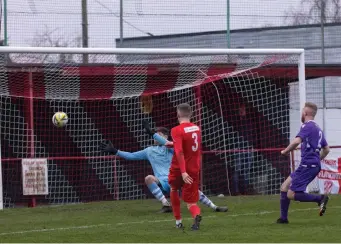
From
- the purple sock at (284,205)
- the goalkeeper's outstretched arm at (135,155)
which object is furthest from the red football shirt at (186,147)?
the goalkeeper's outstretched arm at (135,155)

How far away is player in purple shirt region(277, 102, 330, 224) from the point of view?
Answer: 12.9 metres

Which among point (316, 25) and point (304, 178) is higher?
point (316, 25)

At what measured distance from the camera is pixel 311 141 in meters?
12.9

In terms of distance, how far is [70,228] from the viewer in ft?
42.7

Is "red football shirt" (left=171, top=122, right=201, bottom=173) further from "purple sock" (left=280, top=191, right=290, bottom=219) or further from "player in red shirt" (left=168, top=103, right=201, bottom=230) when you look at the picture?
"purple sock" (left=280, top=191, right=290, bottom=219)

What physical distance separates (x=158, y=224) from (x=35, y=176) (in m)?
6.54

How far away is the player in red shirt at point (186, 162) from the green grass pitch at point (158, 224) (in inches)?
14.7

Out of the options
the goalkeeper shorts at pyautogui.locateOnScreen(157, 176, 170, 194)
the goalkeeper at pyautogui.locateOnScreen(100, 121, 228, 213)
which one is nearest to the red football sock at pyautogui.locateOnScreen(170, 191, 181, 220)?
the goalkeeper at pyautogui.locateOnScreen(100, 121, 228, 213)

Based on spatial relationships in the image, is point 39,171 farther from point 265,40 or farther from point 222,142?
point 265,40

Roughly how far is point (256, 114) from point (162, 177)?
6.19 meters

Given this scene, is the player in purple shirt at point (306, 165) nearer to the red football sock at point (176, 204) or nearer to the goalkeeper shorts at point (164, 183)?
the red football sock at point (176, 204)

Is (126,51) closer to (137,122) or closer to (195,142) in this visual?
(195,142)

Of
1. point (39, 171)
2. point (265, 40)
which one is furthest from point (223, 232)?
point (265, 40)

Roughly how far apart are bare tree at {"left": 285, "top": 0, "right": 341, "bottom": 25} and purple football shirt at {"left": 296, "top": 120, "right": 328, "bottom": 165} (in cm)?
1251
